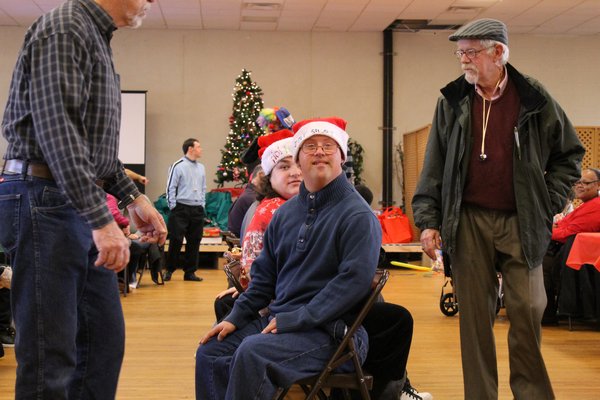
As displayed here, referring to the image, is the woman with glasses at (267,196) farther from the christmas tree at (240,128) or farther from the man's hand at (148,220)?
the christmas tree at (240,128)

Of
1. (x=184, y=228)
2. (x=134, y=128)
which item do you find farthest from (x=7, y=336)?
(x=134, y=128)

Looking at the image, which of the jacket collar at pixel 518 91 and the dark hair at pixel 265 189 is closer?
the jacket collar at pixel 518 91

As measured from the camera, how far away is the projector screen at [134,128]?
13008 millimetres

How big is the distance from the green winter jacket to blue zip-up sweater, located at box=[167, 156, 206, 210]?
22.2 feet

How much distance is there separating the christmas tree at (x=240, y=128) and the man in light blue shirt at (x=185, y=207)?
2.41 meters

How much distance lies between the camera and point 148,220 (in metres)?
2.53

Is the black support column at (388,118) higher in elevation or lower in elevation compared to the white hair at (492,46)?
higher

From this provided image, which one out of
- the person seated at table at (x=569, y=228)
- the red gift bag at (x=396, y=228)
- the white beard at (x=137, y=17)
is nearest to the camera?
the white beard at (x=137, y=17)

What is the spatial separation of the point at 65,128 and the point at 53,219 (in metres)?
0.25

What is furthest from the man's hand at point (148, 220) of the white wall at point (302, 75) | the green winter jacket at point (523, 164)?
the white wall at point (302, 75)

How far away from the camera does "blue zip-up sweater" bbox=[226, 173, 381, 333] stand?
278cm

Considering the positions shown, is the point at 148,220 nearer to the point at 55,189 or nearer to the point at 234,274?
the point at 55,189

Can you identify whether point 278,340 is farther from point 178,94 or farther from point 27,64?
point 178,94

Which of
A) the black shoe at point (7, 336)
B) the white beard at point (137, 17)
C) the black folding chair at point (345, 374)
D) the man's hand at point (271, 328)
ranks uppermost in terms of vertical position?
the white beard at point (137, 17)
